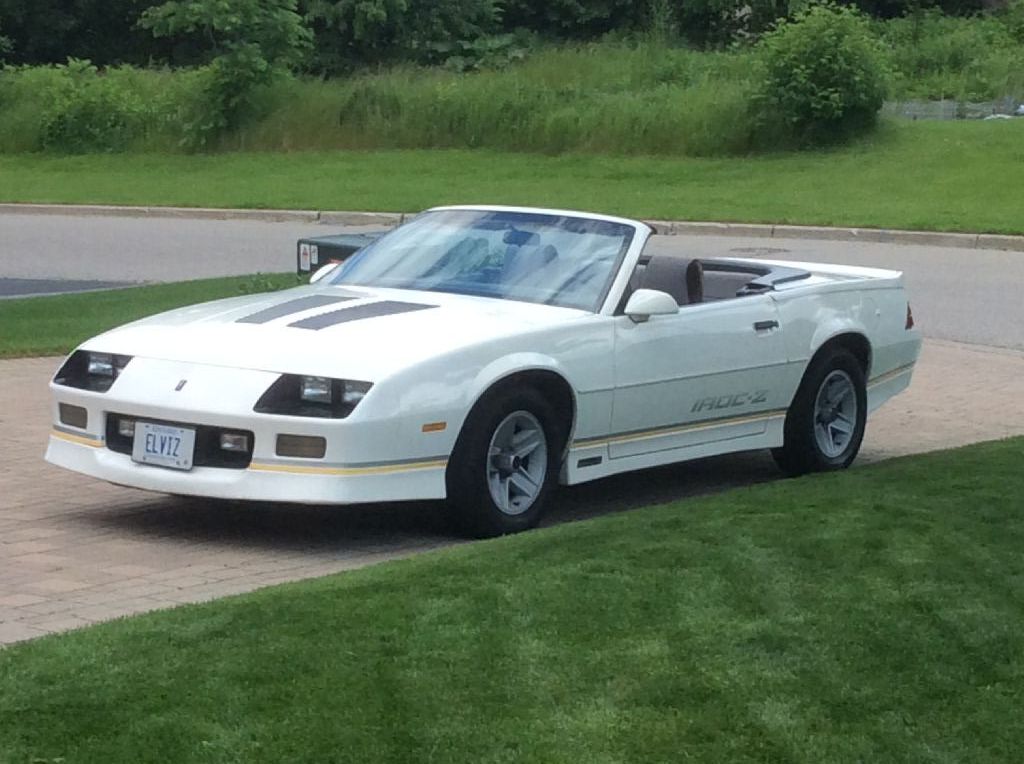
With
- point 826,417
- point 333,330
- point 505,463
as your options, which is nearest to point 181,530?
point 333,330

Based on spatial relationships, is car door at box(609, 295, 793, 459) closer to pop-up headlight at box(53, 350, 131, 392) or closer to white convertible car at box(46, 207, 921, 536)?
white convertible car at box(46, 207, 921, 536)

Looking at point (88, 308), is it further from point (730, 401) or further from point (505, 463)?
point (505, 463)

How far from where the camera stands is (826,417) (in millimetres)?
9336

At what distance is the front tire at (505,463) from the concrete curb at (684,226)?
40.1ft

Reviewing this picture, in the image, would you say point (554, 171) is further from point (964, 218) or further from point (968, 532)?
point (968, 532)

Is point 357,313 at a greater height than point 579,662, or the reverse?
point 357,313

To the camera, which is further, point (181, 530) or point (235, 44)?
point (235, 44)

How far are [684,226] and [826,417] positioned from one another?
14.2 meters

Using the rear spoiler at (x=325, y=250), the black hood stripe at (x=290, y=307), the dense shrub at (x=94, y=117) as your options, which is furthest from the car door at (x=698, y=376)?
the dense shrub at (x=94, y=117)

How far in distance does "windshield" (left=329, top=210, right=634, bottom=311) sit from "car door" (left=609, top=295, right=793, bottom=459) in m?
0.33

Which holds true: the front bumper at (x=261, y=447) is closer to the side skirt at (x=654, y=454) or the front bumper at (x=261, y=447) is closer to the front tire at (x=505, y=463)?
the front tire at (x=505, y=463)

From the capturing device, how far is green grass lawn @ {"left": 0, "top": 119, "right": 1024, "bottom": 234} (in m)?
24.3

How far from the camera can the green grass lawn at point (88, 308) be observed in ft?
43.2

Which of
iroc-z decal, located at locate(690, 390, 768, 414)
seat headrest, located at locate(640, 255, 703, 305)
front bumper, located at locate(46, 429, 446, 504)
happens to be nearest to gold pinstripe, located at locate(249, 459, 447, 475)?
front bumper, located at locate(46, 429, 446, 504)
